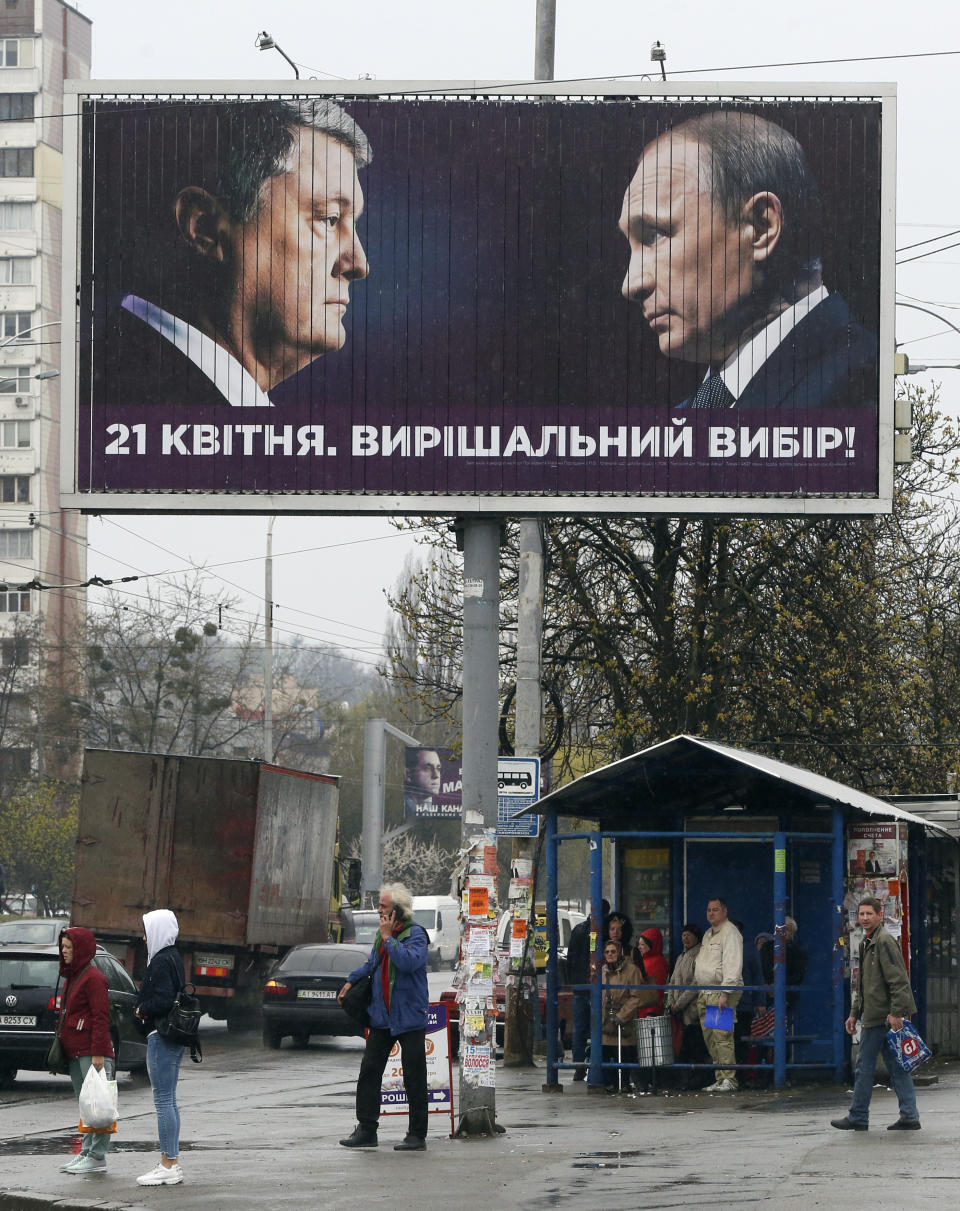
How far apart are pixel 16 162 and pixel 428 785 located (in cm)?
4749

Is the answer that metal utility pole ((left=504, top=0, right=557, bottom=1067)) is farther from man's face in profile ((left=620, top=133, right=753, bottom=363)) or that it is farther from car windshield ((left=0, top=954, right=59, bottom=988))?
man's face in profile ((left=620, top=133, right=753, bottom=363))

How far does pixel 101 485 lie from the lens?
51.7 feet

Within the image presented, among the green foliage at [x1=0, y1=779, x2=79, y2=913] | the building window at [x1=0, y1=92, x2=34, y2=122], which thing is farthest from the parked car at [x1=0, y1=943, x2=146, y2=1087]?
the building window at [x1=0, y1=92, x2=34, y2=122]

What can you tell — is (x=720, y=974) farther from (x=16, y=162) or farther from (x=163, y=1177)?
(x=16, y=162)

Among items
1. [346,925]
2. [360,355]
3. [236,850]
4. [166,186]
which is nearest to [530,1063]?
[236,850]

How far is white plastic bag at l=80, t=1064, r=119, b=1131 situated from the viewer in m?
11.7

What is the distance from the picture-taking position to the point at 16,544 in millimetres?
106875

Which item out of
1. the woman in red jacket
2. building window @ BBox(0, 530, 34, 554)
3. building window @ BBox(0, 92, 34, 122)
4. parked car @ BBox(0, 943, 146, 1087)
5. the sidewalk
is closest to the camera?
the sidewalk

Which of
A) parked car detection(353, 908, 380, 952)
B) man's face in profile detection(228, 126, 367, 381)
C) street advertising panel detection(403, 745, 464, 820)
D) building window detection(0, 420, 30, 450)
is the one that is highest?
building window detection(0, 420, 30, 450)

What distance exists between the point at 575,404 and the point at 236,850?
12571mm

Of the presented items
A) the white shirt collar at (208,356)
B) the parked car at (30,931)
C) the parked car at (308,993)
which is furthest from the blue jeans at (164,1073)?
the parked car at (30,931)

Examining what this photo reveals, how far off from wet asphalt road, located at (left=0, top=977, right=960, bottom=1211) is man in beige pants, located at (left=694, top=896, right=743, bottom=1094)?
1.57 ft

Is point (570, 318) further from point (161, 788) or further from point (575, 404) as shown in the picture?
point (161, 788)

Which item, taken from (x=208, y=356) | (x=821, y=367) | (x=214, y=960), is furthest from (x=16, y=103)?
(x=821, y=367)
